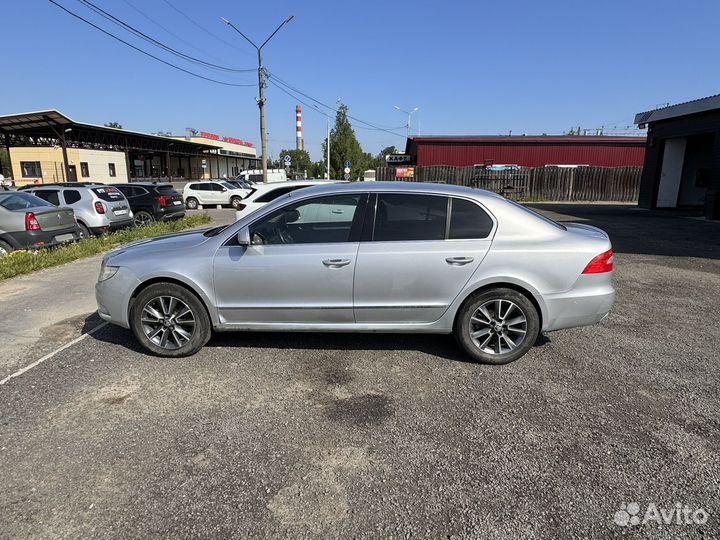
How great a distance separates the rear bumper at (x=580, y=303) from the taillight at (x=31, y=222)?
9.31m

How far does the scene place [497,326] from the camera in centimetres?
415

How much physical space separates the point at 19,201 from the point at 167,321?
23.2 feet

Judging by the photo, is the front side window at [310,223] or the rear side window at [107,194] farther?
the rear side window at [107,194]

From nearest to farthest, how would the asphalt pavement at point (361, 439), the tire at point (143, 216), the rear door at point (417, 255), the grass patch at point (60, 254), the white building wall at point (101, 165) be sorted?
the asphalt pavement at point (361, 439), the rear door at point (417, 255), the grass patch at point (60, 254), the tire at point (143, 216), the white building wall at point (101, 165)

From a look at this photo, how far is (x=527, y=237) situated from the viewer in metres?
4.14

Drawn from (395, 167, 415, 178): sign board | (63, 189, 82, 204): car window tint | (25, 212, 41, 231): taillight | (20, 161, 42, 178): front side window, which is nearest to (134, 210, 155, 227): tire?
(63, 189, 82, 204): car window tint

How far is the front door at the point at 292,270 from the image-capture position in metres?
4.13

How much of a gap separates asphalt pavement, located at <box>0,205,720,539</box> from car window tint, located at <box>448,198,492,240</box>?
1186 mm

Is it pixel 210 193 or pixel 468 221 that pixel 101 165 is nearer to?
pixel 210 193

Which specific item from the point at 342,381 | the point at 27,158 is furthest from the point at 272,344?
the point at 27,158

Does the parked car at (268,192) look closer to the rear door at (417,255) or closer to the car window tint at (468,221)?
the rear door at (417,255)

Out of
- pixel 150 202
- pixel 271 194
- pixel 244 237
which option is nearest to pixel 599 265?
pixel 244 237

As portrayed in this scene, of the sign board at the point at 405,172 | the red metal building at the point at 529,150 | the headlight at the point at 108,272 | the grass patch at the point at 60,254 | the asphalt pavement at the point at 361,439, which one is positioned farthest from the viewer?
the red metal building at the point at 529,150

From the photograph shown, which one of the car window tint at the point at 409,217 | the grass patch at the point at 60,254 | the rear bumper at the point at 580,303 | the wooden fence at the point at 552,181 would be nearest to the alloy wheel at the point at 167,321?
the car window tint at the point at 409,217
